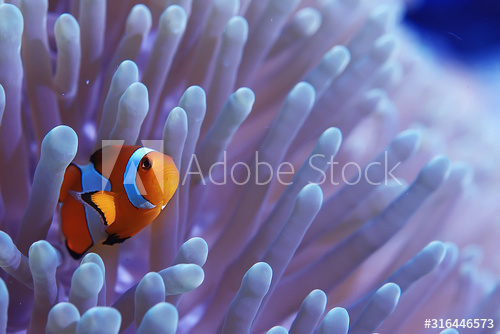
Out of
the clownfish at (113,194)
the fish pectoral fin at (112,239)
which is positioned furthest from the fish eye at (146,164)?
the fish pectoral fin at (112,239)

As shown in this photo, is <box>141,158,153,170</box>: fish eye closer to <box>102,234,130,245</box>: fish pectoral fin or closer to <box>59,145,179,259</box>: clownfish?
<box>59,145,179,259</box>: clownfish

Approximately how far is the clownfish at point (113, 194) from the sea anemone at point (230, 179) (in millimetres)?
46

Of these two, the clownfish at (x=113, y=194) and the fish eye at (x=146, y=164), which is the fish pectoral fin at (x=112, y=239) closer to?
the clownfish at (x=113, y=194)

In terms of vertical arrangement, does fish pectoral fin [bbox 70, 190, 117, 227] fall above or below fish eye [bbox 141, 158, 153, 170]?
below

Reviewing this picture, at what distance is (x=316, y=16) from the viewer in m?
1.17

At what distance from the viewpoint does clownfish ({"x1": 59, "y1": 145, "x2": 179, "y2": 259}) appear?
2.41 ft

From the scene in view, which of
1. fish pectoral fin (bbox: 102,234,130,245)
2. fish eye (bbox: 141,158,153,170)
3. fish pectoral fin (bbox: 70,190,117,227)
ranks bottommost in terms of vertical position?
fish pectoral fin (bbox: 102,234,130,245)

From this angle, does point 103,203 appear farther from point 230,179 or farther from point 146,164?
point 230,179

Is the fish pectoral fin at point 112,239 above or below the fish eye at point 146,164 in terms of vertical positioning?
below

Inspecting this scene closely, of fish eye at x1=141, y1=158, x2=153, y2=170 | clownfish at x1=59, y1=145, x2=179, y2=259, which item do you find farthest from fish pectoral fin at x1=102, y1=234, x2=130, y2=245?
fish eye at x1=141, y1=158, x2=153, y2=170

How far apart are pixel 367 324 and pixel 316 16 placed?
2.38 ft

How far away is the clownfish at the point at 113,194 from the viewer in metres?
0.73

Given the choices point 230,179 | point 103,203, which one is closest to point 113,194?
point 103,203

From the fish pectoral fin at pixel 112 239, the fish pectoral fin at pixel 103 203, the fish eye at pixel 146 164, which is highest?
the fish eye at pixel 146 164
